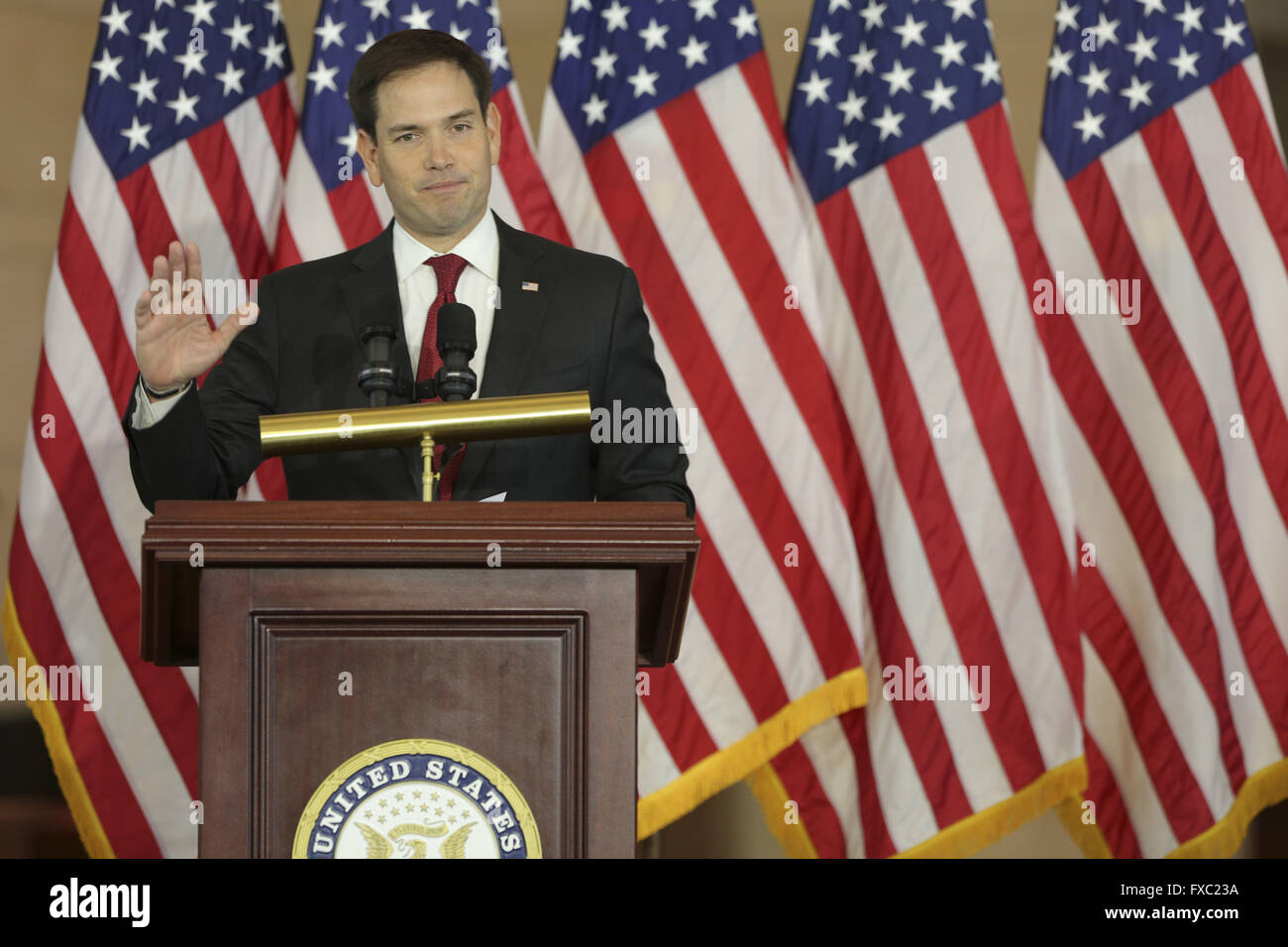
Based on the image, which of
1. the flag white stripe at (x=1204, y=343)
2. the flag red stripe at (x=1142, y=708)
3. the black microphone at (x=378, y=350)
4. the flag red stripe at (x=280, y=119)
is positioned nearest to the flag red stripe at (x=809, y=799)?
the flag red stripe at (x=1142, y=708)

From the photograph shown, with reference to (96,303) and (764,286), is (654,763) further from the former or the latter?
(96,303)

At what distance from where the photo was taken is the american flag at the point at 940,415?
4.09 m

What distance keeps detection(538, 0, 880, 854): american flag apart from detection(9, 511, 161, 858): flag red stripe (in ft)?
4.38

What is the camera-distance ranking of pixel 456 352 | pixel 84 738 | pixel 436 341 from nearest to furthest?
pixel 456 352 < pixel 436 341 < pixel 84 738

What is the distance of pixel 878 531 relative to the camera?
4.24 meters

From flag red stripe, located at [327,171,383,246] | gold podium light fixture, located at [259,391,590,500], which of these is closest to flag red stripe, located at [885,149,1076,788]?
flag red stripe, located at [327,171,383,246]

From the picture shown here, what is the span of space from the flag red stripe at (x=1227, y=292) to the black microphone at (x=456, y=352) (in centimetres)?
282

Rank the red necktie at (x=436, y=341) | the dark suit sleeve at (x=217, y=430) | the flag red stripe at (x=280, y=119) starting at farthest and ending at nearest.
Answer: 1. the flag red stripe at (x=280, y=119)
2. the red necktie at (x=436, y=341)
3. the dark suit sleeve at (x=217, y=430)

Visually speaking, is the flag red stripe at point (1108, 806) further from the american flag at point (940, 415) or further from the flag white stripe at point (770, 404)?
the flag white stripe at point (770, 404)


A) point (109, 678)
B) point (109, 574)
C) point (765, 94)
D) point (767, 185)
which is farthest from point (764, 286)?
point (109, 678)

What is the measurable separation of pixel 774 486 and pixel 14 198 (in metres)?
2.49

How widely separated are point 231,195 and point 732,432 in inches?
60.5
